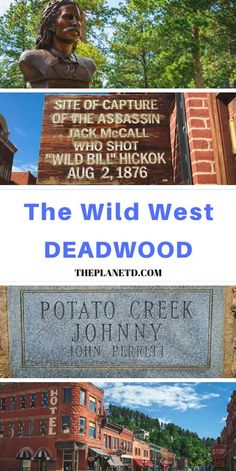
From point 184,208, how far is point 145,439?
1888 millimetres

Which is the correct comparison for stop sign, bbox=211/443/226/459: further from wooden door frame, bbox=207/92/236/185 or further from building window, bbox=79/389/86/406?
wooden door frame, bbox=207/92/236/185

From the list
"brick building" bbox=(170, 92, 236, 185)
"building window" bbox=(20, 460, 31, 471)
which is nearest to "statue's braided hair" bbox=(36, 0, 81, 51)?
"brick building" bbox=(170, 92, 236, 185)

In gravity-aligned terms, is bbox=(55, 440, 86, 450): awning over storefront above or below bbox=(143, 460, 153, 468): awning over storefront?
above

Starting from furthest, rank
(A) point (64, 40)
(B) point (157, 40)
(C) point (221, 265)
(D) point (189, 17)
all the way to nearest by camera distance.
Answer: (B) point (157, 40), (D) point (189, 17), (A) point (64, 40), (C) point (221, 265)

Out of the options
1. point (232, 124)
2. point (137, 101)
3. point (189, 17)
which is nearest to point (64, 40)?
point (137, 101)

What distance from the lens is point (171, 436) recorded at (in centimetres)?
611

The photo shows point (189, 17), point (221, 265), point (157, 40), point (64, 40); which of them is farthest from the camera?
point (157, 40)

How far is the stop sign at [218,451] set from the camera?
6168 millimetres

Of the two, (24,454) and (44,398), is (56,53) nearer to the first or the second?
(44,398)

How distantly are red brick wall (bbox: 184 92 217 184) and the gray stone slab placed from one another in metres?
0.97

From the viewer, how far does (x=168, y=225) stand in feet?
19.4

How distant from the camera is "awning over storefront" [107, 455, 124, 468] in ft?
19.7

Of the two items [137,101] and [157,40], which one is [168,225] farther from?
[157,40]

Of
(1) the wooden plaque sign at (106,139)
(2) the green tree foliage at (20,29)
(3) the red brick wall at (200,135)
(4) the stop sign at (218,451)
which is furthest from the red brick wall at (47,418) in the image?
(2) the green tree foliage at (20,29)
